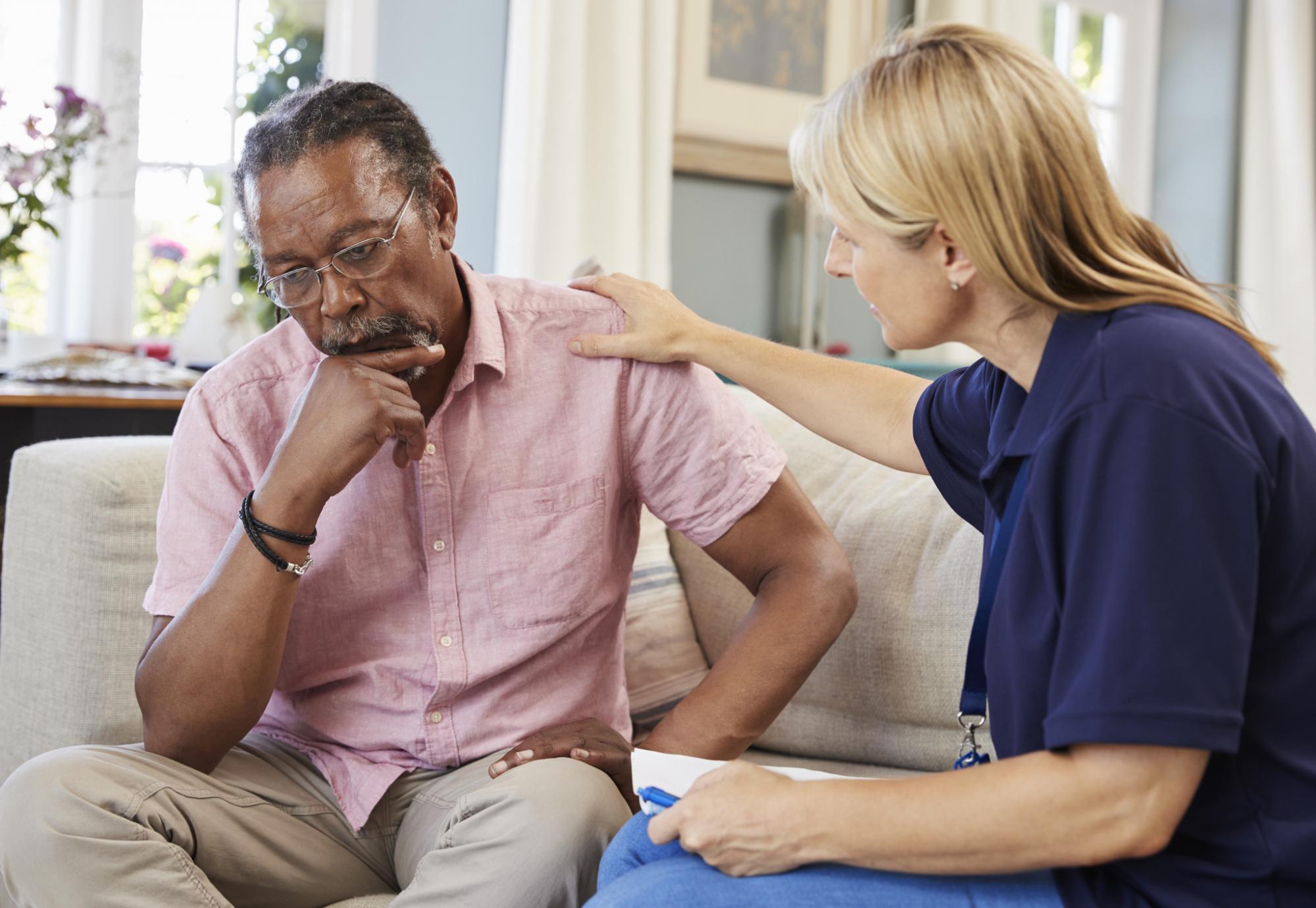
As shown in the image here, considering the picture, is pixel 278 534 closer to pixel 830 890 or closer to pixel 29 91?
pixel 830 890

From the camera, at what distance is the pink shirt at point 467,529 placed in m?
1.36

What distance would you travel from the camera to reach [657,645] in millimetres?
1767

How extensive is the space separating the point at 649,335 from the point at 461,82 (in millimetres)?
2071

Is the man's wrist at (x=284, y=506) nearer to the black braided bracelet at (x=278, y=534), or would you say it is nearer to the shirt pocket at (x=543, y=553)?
the black braided bracelet at (x=278, y=534)

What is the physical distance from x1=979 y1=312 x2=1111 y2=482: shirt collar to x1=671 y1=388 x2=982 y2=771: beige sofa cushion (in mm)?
660

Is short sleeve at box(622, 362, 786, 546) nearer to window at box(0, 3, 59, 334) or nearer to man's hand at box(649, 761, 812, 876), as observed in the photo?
man's hand at box(649, 761, 812, 876)

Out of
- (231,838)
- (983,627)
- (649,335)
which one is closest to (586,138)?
(649,335)

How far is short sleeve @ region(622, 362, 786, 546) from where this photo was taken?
1.44 meters

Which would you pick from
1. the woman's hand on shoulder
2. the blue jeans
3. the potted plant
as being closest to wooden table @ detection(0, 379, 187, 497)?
the potted plant

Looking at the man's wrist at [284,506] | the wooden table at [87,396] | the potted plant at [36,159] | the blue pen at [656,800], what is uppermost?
the potted plant at [36,159]

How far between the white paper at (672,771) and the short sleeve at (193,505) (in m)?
0.56

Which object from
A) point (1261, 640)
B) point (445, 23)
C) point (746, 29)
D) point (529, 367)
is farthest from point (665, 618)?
point (746, 29)

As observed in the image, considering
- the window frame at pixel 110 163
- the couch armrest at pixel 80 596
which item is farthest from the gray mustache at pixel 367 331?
the window frame at pixel 110 163

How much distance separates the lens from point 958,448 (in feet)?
4.00
